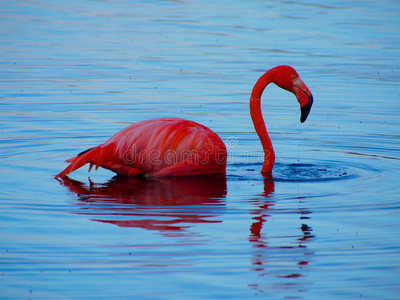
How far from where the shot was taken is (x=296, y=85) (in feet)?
25.2

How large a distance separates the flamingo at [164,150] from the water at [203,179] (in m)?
0.16

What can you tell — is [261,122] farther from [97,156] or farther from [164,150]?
[97,156]

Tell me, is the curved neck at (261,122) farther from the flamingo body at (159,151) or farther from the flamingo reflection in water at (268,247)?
the flamingo reflection in water at (268,247)

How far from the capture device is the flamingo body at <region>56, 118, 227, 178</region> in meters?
7.33

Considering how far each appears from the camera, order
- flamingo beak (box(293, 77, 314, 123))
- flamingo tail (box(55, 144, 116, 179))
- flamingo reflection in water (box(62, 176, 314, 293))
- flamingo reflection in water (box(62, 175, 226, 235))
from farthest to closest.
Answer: flamingo beak (box(293, 77, 314, 123))
flamingo tail (box(55, 144, 116, 179))
flamingo reflection in water (box(62, 175, 226, 235))
flamingo reflection in water (box(62, 176, 314, 293))

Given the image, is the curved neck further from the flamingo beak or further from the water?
the flamingo beak

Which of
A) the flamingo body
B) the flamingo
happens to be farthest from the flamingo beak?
the flamingo body

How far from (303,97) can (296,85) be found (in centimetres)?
16

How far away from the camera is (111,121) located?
1023 cm

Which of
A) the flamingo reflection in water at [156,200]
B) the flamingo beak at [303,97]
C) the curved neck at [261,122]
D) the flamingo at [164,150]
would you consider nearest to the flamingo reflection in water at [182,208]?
the flamingo reflection in water at [156,200]

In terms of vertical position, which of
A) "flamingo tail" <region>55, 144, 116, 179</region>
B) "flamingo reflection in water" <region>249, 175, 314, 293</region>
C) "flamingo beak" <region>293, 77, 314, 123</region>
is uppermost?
"flamingo beak" <region>293, 77, 314, 123</region>

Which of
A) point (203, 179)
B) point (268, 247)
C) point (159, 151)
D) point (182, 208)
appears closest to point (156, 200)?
point (182, 208)

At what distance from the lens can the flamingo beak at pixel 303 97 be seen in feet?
24.9

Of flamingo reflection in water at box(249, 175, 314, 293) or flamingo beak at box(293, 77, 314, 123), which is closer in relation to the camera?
flamingo reflection in water at box(249, 175, 314, 293)
